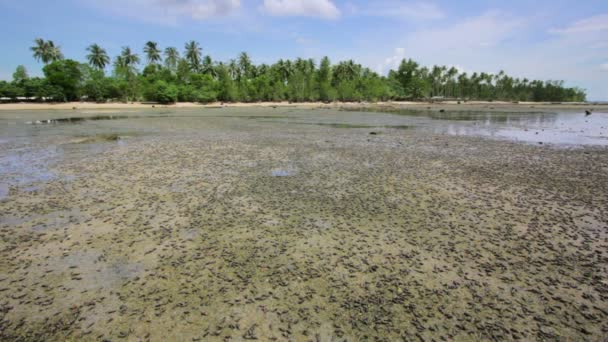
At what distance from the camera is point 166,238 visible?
7141 mm

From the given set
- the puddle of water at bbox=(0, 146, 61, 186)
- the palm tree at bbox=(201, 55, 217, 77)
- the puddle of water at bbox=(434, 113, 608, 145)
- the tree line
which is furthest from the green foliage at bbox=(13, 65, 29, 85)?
the puddle of water at bbox=(434, 113, 608, 145)

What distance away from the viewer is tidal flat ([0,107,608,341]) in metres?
4.49

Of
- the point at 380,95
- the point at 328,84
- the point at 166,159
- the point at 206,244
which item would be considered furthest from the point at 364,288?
the point at 380,95

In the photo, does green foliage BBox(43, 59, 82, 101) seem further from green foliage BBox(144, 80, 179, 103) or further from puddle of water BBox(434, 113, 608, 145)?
puddle of water BBox(434, 113, 608, 145)

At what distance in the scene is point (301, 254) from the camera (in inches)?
254

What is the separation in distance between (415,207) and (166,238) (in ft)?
23.5

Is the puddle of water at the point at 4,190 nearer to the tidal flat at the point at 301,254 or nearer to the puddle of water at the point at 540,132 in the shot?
the tidal flat at the point at 301,254

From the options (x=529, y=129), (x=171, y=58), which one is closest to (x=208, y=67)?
(x=171, y=58)

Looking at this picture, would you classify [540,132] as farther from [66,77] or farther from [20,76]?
[20,76]

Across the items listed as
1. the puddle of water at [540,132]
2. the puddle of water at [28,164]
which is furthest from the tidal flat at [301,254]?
the puddle of water at [540,132]

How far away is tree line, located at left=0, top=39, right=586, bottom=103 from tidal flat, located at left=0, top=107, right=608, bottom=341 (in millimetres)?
A: 93922

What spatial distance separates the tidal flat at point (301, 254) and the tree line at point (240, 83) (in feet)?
308

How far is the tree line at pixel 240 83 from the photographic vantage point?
86.2 metres

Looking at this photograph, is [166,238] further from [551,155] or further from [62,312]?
[551,155]
